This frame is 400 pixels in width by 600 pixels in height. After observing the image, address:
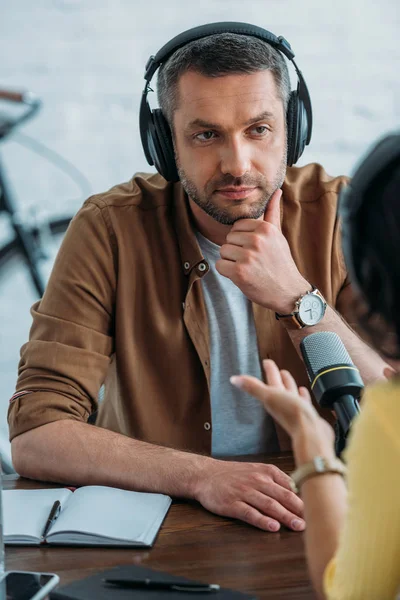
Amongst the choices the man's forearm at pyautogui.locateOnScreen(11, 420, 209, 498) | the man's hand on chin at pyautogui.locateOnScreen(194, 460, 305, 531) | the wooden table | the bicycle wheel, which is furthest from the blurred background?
the wooden table

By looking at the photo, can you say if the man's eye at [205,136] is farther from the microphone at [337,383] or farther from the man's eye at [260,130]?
the microphone at [337,383]

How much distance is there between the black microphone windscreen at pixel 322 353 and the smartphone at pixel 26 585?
0.41 meters

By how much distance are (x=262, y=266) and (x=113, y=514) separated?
59 cm

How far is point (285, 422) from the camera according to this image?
84 centimetres

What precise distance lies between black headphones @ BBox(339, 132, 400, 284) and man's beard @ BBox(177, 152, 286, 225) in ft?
2.81

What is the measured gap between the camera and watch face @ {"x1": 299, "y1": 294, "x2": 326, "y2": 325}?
154cm

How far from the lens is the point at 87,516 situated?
1.15 metres

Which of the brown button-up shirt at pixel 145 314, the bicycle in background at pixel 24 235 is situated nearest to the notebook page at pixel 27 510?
the brown button-up shirt at pixel 145 314

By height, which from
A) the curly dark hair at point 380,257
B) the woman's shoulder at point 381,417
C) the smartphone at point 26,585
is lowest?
the smartphone at point 26,585

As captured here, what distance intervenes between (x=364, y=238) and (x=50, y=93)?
2.43m

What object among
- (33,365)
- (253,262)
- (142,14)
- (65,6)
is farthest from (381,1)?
(33,365)

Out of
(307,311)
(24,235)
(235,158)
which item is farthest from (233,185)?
(24,235)

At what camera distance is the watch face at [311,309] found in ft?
5.06

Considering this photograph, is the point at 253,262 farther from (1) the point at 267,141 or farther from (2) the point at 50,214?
(2) the point at 50,214
